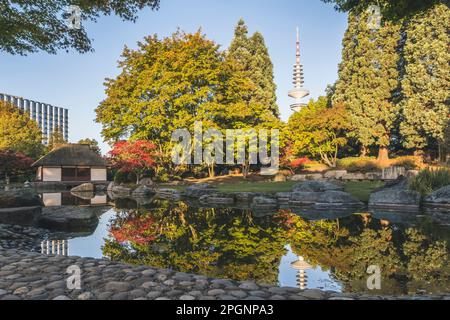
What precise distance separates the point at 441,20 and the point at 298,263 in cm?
2950

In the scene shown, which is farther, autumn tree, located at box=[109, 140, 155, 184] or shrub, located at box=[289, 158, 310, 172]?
shrub, located at box=[289, 158, 310, 172]

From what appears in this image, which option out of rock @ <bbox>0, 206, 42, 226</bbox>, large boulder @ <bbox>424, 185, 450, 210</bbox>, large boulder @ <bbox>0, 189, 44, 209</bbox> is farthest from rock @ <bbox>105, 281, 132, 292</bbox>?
large boulder @ <bbox>424, 185, 450, 210</bbox>

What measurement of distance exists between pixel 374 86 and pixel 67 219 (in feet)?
96.6

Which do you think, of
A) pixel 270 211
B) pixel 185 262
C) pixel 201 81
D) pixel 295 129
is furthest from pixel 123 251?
pixel 295 129

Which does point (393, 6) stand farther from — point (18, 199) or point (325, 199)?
point (18, 199)

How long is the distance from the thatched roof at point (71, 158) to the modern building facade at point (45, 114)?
3689 inches

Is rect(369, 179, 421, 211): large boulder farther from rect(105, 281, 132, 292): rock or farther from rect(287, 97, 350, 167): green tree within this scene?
rect(287, 97, 350, 167): green tree

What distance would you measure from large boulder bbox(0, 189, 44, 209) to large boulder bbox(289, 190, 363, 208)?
375 inches

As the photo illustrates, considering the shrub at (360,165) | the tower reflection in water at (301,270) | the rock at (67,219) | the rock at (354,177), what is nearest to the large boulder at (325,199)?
the tower reflection in water at (301,270)

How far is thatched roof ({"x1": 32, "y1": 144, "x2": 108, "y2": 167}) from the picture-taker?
30.0 meters

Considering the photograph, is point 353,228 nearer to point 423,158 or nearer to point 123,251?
point 123,251

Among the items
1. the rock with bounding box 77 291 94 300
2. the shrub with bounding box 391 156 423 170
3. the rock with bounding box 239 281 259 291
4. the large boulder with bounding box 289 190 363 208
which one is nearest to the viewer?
the rock with bounding box 77 291 94 300

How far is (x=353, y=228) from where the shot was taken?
7867 mm

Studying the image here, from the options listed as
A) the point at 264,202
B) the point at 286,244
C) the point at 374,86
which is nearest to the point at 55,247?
the point at 286,244
